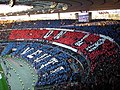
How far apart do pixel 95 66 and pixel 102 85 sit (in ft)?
24.6

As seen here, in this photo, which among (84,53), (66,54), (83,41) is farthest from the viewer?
(83,41)

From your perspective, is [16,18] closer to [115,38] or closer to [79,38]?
[79,38]

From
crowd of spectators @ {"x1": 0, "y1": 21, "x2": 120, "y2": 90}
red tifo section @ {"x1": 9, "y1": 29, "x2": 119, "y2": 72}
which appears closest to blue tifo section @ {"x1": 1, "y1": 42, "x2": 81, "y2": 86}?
crowd of spectators @ {"x1": 0, "y1": 21, "x2": 120, "y2": 90}

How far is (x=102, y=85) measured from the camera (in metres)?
15.5

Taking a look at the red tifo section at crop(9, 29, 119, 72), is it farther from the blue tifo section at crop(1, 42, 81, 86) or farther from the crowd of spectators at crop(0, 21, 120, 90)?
the blue tifo section at crop(1, 42, 81, 86)

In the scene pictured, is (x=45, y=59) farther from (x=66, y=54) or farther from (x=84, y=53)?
(x=84, y=53)

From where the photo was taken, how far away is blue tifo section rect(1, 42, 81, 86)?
78.2 ft

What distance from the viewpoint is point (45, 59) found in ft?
97.5

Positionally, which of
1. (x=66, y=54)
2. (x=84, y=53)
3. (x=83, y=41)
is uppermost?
(x=83, y=41)

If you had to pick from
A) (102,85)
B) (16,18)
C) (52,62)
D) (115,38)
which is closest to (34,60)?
(52,62)

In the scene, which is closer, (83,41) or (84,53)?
(84,53)

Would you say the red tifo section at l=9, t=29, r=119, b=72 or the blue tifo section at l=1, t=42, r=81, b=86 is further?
the red tifo section at l=9, t=29, r=119, b=72

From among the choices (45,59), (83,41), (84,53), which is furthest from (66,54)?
(83,41)

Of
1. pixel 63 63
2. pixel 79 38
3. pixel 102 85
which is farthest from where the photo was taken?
pixel 79 38
